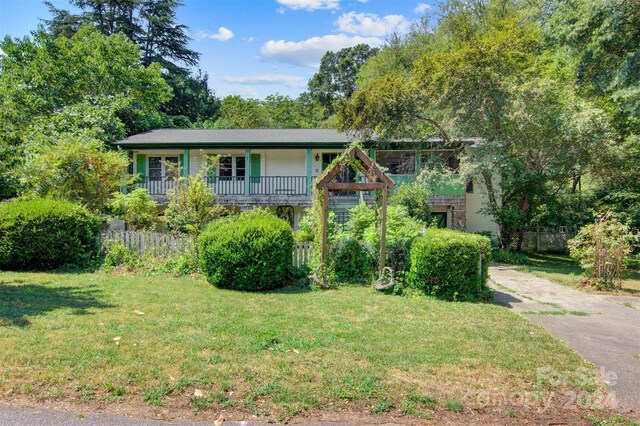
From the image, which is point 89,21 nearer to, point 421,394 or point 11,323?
point 11,323

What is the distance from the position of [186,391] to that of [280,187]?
589 inches

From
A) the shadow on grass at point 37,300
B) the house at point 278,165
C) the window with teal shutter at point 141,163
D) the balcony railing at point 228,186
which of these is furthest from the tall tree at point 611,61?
the window with teal shutter at point 141,163

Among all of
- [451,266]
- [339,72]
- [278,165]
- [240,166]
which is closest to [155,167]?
[240,166]

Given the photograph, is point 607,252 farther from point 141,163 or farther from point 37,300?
point 141,163

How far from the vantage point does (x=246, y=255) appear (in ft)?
26.3

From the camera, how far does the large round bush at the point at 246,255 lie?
8.05 m

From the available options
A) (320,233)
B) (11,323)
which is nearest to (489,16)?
(320,233)

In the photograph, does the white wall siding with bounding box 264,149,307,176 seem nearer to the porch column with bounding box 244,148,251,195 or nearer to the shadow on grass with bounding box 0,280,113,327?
the porch column with bounding box 244,148,251,195

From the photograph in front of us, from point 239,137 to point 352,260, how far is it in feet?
38.4

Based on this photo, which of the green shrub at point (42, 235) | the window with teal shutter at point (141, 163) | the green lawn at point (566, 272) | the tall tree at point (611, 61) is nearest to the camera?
the green shrub at point (42, 235)

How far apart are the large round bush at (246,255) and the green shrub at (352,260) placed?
4.14 feet

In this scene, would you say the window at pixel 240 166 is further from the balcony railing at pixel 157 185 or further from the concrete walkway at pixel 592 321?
the concrete walkway at pixel 592 321

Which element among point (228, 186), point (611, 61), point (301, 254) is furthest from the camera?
point (228, 186)

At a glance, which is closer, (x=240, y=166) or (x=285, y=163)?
(x=285, y=163)
